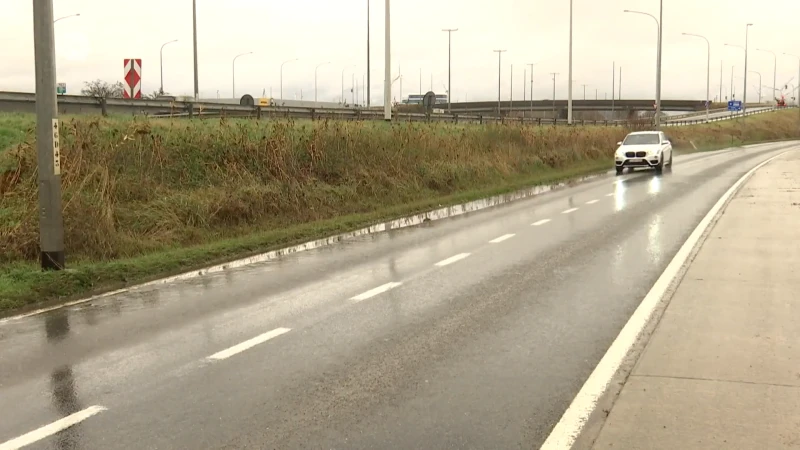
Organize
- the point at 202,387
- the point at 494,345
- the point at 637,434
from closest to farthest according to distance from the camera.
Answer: the point at 637,434, the point at 202,387, the point at 494,345

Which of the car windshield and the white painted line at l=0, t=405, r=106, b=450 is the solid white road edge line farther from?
the car windshield

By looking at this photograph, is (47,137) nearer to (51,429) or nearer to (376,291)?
(376,291)

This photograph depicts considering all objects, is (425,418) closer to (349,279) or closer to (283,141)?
(349,279)

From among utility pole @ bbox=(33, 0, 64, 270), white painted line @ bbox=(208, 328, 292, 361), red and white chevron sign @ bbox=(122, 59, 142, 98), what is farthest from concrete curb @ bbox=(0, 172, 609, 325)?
red and white chevron sign @ bbox=(122, 59, 142, 98)

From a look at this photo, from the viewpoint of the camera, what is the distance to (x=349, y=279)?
9953mm

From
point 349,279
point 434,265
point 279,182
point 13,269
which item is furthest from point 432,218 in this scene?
point 13,269

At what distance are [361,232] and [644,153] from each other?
1833 centimetres

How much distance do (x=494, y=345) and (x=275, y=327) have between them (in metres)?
2.13

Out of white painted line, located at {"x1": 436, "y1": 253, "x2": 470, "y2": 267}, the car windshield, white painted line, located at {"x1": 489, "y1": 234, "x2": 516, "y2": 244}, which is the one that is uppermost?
the car windshield

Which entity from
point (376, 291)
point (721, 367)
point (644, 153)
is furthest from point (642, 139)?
point (721, 367)

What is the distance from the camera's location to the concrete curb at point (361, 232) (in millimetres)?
9344

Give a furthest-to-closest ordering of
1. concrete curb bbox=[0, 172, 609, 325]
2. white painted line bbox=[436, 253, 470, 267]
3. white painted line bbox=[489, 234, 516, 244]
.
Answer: white painted line bbox=[489, 234, 516, 244] < white painted line bbox=[436, 253, 470, 267] < concrete curb bbox=[0, 172, 609, 325]

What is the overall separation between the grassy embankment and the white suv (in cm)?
548

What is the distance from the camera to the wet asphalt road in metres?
4.86
